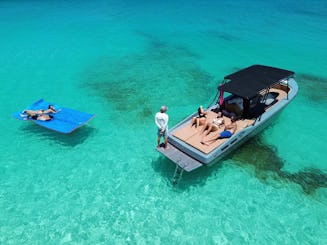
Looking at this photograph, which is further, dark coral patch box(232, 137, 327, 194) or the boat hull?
dark coral patch box(232, 137, 327, 194)

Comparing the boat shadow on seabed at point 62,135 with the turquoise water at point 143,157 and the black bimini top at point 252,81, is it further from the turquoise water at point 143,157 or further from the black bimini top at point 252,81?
the black bimini top at point 252,81

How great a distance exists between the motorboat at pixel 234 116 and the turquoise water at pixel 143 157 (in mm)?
1098

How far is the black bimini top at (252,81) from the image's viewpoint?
1134cm

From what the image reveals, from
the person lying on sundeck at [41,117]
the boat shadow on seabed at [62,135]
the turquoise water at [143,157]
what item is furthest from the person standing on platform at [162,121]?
the person lying on sundeck at [41,117]

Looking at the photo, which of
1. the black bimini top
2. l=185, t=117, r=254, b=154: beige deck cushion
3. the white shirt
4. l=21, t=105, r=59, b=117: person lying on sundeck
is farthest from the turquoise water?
the black bimini top

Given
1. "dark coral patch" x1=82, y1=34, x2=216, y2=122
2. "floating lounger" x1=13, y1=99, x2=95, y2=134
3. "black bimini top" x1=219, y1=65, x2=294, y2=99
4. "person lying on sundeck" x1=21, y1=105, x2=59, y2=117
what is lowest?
"dark coral patch" x1=82, y1=34, x2=216, y2=122

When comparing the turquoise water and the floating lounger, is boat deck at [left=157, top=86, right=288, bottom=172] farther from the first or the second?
the floating lounger

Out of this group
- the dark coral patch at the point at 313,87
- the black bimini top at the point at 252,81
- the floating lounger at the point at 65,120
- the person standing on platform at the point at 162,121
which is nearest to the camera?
the person standing on platform at the point at 162,121

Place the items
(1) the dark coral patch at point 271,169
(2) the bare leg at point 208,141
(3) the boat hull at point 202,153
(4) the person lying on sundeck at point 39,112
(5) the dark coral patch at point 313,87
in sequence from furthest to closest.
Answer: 1. (5) the dark coral patch at point 313,87
2. (4) the person lying on sundeck at point 39,112
3. (1) the dark coral patch at point 271,169
4. (2) the bare leg at point 208,141
5. (3) the boat hull at point 202,153

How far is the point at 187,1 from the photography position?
162ft

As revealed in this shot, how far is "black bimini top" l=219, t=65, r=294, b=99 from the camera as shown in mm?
11335

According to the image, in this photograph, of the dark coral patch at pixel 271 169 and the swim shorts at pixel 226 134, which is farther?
the dark coral patch at pixel 271 169

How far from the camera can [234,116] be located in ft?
39.7

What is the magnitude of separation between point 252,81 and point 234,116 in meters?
1.88
